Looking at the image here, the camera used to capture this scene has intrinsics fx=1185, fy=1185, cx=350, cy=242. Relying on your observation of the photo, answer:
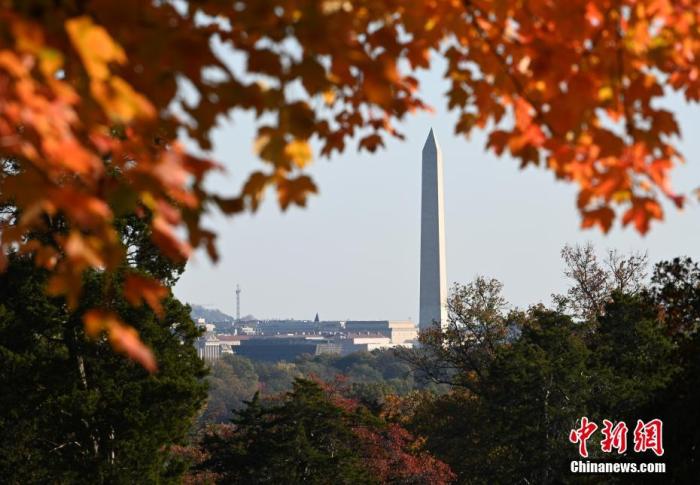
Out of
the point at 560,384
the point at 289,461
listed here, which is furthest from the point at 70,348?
the point at 560,384

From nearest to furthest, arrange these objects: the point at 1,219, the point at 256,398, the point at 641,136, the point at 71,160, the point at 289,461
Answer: the point at 71,160
the point at 641,136
the point at 1,219
the point at 289,461
the point at 256,398

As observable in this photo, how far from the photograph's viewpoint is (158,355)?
2227 centimetres

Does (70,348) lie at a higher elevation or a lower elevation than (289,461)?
higher

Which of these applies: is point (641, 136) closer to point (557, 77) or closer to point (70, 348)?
point (557, 77)

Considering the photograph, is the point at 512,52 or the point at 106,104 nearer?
the point at 106,104

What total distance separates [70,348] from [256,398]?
9710mm

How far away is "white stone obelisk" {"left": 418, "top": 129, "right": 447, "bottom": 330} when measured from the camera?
98.1 metres

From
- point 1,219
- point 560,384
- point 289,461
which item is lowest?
point 289,461
